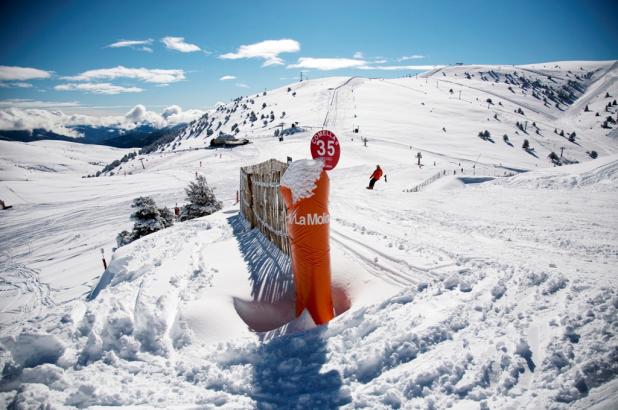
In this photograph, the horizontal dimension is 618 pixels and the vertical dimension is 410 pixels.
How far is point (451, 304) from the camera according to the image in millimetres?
4492

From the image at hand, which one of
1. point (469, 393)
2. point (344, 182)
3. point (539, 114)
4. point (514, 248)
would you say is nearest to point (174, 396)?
point (469, 393)

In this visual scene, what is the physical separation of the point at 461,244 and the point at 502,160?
43342 millimetres

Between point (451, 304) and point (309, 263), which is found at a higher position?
point (309, 263)

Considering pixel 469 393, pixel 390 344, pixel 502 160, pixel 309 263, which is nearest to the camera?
pixel 469 393

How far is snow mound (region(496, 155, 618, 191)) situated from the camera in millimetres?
12672

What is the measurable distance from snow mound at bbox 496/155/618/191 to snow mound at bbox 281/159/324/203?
12.1 m

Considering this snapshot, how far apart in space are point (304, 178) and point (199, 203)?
40.8ft

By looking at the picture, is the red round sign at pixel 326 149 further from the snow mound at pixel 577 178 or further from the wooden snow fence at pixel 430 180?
the wooden snow fence at pixel 430 180

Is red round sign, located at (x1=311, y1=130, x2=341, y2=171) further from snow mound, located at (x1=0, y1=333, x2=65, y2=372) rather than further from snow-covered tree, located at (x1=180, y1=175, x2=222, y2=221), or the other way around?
snow-covered tree, located at (x1=180, y1=175, x2=222, y2=221)

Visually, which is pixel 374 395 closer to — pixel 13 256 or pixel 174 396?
pixel 174 396

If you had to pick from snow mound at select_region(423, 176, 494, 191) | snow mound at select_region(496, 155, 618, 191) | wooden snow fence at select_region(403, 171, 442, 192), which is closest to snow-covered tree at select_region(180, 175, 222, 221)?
wooden snow fence at select_region(403, 171, 442, 192)

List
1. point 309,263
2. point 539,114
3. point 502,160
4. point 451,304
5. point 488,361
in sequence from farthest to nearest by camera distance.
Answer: point 539,114, point 502,160, point 309,263, point 451,304, point 488,361

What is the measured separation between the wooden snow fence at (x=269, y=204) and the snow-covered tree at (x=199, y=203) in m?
5.75

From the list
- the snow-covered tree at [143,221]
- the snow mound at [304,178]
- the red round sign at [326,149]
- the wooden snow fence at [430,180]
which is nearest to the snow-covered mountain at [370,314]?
the snow-covered tree at [143,221]
